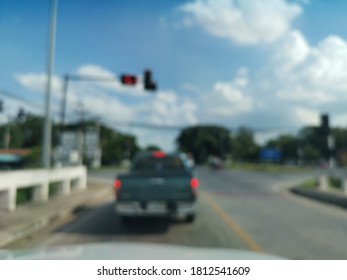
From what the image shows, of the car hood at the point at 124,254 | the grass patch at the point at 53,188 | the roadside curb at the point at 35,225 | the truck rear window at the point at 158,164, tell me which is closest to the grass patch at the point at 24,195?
the grass patch at the point at 53,188

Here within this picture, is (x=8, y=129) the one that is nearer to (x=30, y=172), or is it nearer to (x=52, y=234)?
(x=30, y=172)

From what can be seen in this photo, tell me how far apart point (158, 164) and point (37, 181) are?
4731mm

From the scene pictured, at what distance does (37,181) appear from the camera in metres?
14.0

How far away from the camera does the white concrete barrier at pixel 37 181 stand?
11.7 meters

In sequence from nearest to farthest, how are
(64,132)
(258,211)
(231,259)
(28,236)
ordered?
(231,259) → (28,236) → (258,211) → (64,132)

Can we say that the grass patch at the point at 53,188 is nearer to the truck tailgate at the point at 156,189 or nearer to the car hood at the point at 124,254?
the truck tailgate at the point at 156,189

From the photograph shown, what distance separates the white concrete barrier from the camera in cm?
1168

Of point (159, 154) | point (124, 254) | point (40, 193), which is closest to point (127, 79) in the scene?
point (40, 193)

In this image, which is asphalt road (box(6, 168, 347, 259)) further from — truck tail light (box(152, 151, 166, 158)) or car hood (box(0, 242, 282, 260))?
car hood (box(0, 242, 282, 260))

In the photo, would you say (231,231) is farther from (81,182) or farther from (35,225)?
(81,182)
